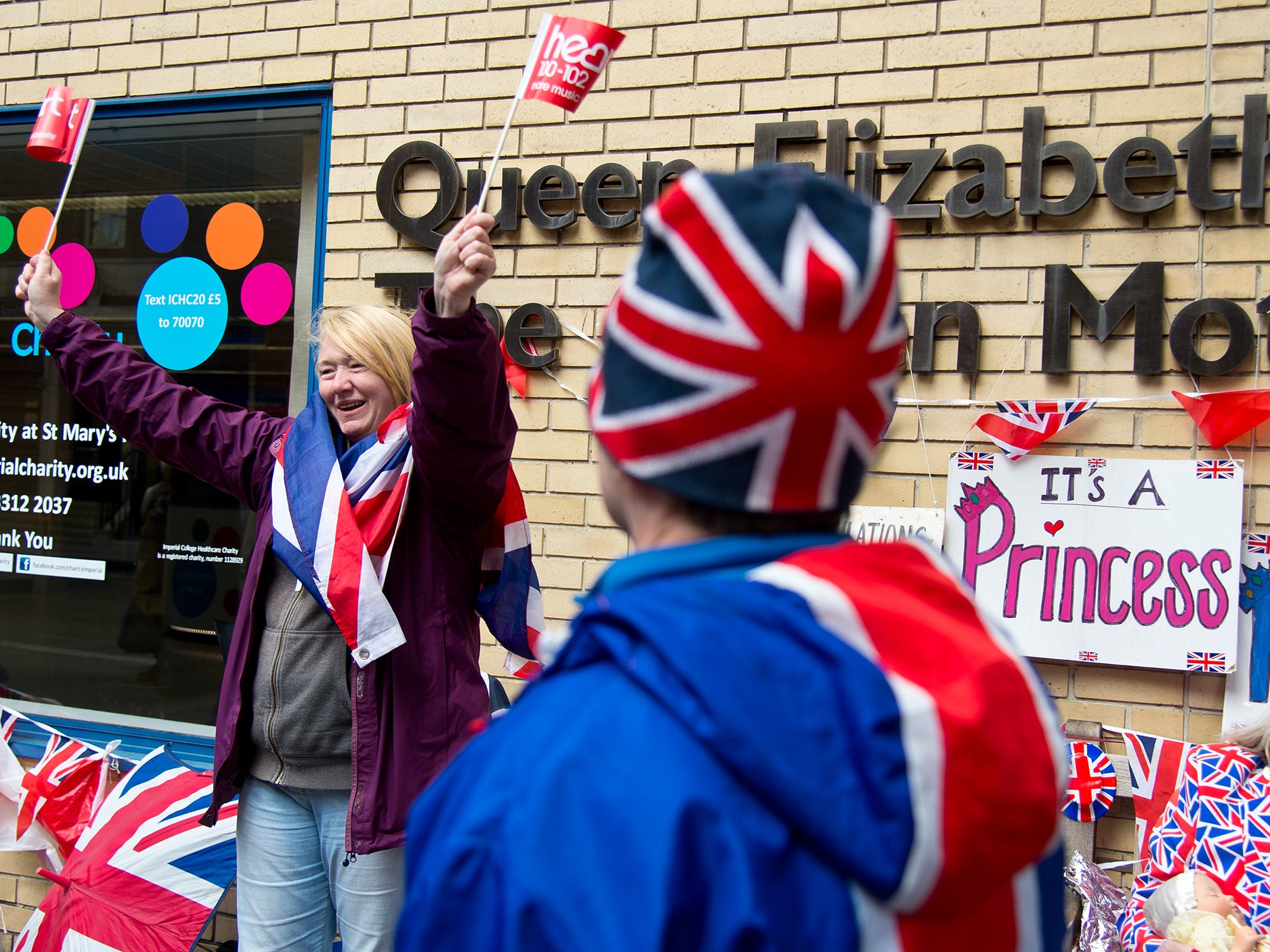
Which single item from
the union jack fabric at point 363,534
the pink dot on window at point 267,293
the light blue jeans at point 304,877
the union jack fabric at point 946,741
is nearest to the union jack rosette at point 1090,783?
the union jack fabric at point 363,534

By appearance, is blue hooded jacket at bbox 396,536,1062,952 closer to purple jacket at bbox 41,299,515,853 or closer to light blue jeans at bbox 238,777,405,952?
purple jacket at bbox 41,299,515,853

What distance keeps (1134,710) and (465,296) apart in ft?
7.41

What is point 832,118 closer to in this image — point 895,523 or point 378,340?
point 895,523

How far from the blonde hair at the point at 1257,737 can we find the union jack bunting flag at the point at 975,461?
0.95m

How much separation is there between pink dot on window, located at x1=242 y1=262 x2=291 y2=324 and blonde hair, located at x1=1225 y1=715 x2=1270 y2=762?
11.0 ft

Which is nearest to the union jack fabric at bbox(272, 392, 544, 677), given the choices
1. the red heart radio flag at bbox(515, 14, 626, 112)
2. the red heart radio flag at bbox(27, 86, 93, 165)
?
the red heart radio flag at bbox(515, 14, 626, 112)

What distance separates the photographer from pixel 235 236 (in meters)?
3.97

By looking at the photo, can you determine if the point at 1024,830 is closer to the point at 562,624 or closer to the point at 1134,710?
the point at 1134,710

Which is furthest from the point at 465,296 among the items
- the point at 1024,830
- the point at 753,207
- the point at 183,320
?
the point at 183,320

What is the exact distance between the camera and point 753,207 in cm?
82

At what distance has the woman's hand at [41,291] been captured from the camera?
2.62m

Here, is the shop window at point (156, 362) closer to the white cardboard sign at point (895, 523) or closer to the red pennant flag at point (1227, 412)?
the white cardboard sign at point (895, 523)

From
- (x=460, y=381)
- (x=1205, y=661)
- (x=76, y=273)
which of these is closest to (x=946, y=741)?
(x=460, y=381)

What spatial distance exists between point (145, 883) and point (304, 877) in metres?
1.17
